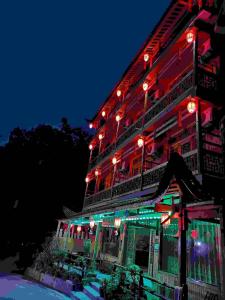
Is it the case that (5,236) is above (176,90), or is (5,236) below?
below

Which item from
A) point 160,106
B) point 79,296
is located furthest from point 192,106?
point 79,296

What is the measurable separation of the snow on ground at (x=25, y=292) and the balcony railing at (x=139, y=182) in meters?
6.72

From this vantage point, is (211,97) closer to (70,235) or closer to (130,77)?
(130,77)

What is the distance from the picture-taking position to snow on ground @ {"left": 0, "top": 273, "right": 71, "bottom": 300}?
11.5 metres

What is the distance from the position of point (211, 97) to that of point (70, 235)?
1895 cm

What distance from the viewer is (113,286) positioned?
960 cm

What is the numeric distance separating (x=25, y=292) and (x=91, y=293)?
3813 millimetres

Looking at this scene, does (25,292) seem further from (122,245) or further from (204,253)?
(204,253)

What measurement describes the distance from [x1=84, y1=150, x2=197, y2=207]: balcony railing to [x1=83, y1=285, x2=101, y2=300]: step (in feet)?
18.1

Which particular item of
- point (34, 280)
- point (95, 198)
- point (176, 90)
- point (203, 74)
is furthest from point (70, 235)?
point (203, 74)

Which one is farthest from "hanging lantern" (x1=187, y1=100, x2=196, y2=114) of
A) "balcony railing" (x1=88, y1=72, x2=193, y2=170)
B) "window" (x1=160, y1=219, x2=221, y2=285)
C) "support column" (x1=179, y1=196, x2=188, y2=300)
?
"support column" (x1=179, y1=196, x2=188, y2=300)

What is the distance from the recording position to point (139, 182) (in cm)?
1438

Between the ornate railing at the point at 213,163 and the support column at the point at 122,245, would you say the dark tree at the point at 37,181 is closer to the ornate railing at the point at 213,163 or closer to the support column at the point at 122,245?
the support column at the point at 122,245

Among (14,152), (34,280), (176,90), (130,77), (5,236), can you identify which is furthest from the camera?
(14,152)
